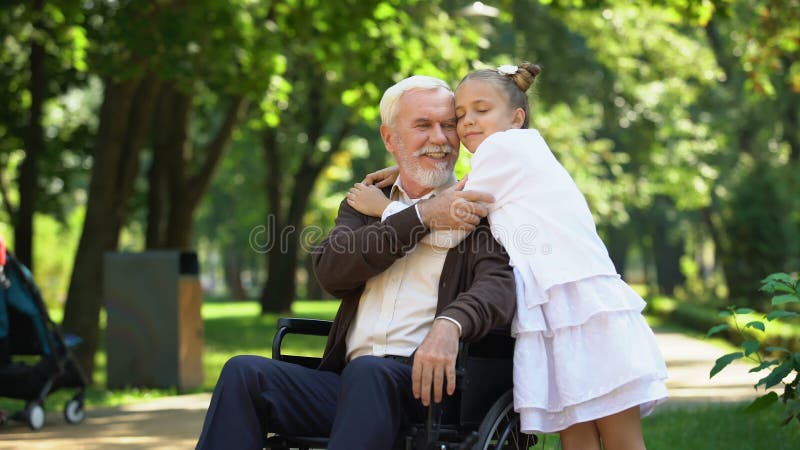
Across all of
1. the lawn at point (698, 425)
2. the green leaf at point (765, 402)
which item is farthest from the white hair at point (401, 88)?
the green leaf at point (765, 402)

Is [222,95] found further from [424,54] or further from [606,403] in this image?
[606,403]

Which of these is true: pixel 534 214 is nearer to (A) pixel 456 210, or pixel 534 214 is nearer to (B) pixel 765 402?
(A) pixel 456 210

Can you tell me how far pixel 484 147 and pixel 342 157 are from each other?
25.0 metres

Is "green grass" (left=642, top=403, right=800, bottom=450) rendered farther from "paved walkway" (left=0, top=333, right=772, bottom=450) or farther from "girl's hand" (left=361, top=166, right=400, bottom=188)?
"girl's hand" (left=361, top=166, right=400, bottom=188)

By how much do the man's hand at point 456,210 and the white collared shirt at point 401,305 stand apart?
0.54ft

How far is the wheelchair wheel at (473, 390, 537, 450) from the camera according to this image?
361 centimetres

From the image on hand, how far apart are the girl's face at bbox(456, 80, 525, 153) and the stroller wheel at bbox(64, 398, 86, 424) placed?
16.3 feet

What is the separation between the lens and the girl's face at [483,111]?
397 centimetres

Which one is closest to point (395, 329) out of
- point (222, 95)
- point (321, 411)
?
point (321, 411)

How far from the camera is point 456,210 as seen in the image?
3822mm

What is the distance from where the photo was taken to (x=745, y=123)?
26.4 m

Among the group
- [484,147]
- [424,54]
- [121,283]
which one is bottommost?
[121,283]

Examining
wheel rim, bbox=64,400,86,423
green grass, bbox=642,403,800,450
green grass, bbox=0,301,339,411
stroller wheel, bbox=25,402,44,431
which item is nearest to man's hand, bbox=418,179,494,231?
green grass, bbox=642,403,800,450

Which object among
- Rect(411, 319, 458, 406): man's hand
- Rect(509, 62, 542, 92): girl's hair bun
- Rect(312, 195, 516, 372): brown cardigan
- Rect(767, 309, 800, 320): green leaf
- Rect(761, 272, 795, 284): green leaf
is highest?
Rect(509, 62, 542, 92): girl's hair bun
